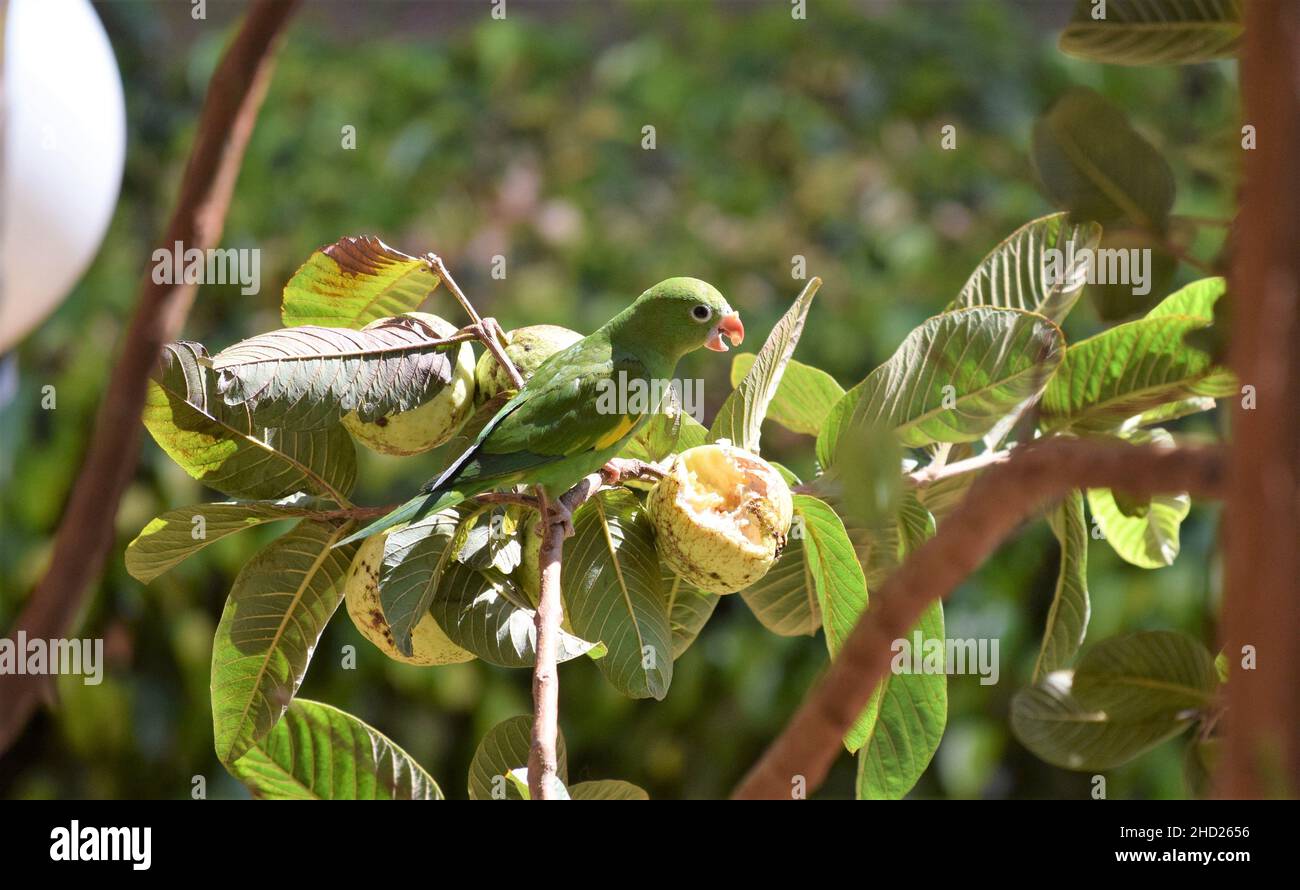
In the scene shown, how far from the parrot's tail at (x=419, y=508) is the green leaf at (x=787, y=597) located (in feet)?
0.56

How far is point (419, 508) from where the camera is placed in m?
0.49

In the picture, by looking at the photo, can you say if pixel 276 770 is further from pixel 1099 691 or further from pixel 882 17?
pixel 882 17

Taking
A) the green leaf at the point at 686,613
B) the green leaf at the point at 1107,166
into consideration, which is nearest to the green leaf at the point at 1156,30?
the green leaf at the point at 1107,166

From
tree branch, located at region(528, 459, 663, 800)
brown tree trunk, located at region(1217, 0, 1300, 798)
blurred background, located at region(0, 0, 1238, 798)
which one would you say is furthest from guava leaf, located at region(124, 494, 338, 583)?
blurred background, located at region(0, 0, 1238, 798)

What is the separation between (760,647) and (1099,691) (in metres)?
1.10

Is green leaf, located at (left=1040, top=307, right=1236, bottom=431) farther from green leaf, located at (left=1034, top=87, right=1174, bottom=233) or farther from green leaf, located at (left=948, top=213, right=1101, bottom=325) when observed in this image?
green leaf, located at (left=1034, top=87, right=1174, bottom=233)

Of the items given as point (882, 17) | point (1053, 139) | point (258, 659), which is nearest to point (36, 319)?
point (258, 659)

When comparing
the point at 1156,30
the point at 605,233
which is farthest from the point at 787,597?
the point at 605,233

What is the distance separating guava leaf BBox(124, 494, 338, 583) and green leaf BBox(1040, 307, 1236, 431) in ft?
1.14

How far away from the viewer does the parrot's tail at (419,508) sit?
48 cm

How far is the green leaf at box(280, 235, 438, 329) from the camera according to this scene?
0.54m

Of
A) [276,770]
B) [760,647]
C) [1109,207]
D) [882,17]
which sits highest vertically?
[882,17]

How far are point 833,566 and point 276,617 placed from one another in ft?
0.81

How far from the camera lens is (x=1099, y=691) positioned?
356mm
